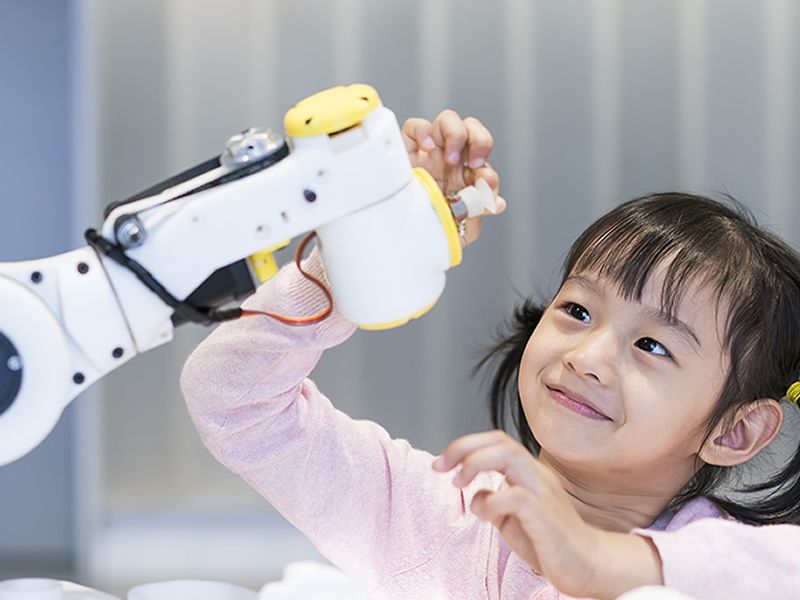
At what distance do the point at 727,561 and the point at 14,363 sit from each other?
0.52 meters

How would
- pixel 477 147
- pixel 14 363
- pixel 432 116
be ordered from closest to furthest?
pixel 14 363 → pixel 477 147 → pixel 432 116

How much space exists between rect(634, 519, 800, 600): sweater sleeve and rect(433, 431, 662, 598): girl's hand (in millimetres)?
18

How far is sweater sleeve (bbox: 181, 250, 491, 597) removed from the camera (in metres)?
1.08

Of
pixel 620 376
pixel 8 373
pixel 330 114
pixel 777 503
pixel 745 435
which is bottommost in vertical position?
pixel 777 503

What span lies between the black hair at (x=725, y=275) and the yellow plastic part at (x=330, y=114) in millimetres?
453

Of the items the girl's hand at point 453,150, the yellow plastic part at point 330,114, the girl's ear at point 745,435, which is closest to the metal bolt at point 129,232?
the yellow plastic part at point 330,114

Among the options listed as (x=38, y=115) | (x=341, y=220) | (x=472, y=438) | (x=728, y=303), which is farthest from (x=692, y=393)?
(x=38, y=115)

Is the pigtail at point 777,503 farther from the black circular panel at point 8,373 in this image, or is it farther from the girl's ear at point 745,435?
the black circular panel at point 8,373

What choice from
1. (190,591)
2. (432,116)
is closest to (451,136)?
(190,591)

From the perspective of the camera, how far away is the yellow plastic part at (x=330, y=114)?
751 mm

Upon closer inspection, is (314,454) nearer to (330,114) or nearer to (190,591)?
(190,591)

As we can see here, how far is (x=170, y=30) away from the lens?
233 cm

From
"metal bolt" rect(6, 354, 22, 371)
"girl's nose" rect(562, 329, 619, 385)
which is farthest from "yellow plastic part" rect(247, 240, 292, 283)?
"girl's nose" rect(562, 329, 619, 385)

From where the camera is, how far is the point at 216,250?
2.44ft
